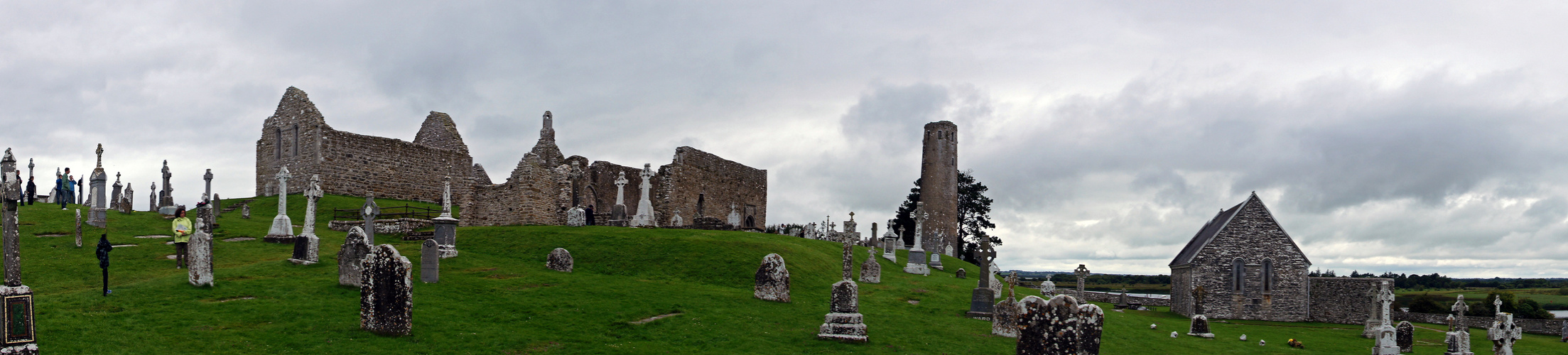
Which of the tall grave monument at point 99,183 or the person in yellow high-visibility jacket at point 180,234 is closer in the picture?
the person in yellow high-visibility jacket at point 180,234

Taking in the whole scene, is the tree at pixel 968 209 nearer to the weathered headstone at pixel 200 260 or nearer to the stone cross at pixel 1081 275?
the stone cross at pixel 1081 275

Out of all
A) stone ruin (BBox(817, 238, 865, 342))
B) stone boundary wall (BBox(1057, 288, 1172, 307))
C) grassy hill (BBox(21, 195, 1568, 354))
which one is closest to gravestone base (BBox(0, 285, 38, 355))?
grassy hill (BBox(21, 195, 1568, 354))

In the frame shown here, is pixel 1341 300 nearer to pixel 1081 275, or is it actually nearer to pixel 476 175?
pixel 1081 275

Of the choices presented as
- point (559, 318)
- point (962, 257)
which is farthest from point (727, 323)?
point (962, 257)

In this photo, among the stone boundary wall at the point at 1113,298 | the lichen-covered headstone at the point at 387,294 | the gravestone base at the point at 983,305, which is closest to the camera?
the lichen-covered headstone at the point at 387,294

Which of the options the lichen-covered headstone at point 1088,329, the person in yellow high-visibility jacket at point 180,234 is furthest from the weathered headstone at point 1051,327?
the person in yellow high-visibility jacket at point 180,234

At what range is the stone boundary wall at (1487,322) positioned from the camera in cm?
3206

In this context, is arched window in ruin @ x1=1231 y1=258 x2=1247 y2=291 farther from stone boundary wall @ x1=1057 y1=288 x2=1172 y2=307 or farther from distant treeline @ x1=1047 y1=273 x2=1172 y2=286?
distant treeline @ x1=1047 y1=273 x2=1172 y2=286

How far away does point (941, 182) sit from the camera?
58.6 m

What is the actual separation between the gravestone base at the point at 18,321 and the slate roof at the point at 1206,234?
32.1 metres

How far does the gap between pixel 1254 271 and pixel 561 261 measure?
24.8 metres

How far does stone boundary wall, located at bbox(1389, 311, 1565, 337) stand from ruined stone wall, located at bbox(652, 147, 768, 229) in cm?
2890

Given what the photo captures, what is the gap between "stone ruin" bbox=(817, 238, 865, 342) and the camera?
15.4 metres

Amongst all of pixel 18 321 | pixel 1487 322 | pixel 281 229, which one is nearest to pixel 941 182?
pixel 1487 322
